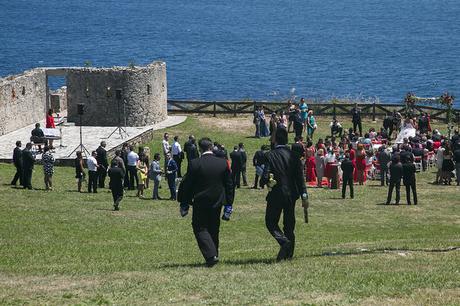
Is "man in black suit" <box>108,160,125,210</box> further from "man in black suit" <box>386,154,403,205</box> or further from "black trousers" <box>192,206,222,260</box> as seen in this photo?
"black trousers" <box>192,206,222,260</box>

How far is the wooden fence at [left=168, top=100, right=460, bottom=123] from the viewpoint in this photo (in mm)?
49969

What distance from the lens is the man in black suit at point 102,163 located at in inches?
1294

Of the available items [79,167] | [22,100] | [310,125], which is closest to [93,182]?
[79,167]

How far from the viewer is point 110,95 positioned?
47375 millimetres

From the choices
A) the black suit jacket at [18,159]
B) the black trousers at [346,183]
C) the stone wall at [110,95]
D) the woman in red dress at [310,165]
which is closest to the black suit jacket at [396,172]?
the black trousers at [346,183]

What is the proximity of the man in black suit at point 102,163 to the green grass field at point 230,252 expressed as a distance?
0.90m

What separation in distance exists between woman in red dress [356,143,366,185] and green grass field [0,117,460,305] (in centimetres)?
60

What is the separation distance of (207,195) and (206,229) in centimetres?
52

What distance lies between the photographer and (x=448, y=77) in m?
117

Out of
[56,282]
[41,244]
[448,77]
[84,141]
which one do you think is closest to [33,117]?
[84,141]

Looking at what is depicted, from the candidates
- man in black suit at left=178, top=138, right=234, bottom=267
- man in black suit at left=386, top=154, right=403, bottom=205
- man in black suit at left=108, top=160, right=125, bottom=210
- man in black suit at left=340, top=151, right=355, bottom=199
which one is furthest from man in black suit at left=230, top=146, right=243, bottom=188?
man in black suit at left=178, top=138, right=234, bottom=267

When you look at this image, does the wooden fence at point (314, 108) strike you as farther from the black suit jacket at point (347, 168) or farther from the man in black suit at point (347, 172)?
the black suit jacket at point (347, 168)

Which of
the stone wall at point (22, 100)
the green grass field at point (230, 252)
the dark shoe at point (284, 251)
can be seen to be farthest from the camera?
the stone wall at point (22, 100)

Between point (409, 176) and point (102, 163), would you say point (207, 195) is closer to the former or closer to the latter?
point (409, 176)
